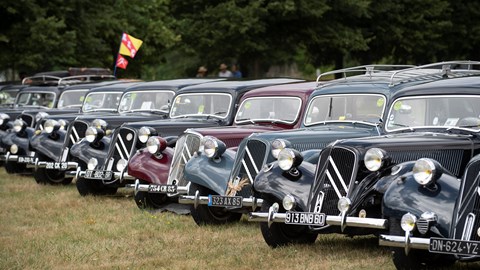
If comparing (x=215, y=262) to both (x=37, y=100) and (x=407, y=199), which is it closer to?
(x=407, y=199)

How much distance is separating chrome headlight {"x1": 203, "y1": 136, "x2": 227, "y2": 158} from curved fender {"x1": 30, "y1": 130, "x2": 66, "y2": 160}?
5769mm

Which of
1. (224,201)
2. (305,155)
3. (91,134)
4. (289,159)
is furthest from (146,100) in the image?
(289,159)

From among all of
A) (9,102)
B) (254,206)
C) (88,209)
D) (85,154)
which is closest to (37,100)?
(9,102)

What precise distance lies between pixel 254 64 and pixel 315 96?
23519mm

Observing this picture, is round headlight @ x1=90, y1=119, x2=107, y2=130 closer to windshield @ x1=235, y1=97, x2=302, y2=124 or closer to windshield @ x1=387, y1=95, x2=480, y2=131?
windshield @ x1=235, y1=97, x2=302, y2=124

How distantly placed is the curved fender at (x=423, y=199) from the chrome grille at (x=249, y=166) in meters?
2.83

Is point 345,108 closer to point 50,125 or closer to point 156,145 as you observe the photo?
point 156,145

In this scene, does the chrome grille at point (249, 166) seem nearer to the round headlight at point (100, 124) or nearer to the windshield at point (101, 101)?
the round headlight at point (100, 124)

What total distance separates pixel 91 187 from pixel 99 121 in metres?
1.28

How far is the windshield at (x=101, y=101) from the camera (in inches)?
749

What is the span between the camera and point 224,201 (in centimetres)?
1078

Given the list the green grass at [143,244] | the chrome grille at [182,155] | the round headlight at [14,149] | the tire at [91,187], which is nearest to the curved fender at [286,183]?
the green grass at [143,244]

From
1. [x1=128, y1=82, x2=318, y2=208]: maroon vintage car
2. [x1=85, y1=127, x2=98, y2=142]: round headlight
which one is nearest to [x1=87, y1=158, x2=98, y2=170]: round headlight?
[x1=85, y1=127, x2=98, y2=142]: round headlight

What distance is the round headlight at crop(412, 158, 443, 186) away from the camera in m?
8.00
